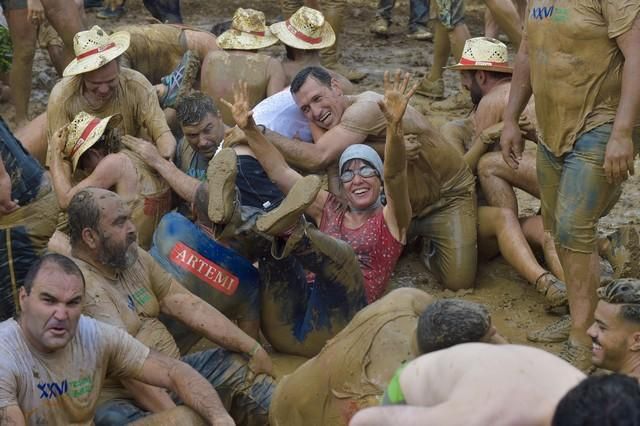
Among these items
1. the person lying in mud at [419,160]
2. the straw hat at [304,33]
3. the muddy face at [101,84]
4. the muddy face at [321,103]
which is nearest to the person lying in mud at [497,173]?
the person lying in mud at [419,160]

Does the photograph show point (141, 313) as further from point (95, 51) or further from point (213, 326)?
point (95, 51)

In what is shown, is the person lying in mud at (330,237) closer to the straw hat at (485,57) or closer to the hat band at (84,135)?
the hat band at (84,135)

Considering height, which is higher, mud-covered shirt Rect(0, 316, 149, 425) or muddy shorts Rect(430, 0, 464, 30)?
mud-covered shirt Rect(0, 316, 149, 425)

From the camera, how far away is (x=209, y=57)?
9195mm

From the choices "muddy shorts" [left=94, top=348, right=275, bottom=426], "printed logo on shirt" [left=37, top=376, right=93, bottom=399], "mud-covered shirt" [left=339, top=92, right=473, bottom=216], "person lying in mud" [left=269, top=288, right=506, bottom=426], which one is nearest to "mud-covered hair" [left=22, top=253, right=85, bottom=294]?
"printed logo on shirt" [left=37, top=376, right=93, bottom=399]

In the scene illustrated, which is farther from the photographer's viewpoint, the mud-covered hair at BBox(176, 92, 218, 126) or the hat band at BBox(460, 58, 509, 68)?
the hat band at BBox(460, 58, 509, 68)

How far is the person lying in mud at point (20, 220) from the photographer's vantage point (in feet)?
20.3

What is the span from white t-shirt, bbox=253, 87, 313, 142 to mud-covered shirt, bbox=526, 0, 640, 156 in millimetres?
2021

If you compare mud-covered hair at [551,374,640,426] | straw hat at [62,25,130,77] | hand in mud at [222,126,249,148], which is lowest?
hand in mud at [222,126,249,148]

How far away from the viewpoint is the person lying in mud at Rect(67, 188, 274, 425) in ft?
19.7

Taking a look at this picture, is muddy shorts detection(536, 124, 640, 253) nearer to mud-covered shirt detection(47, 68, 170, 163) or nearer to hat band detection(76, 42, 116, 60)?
mud-covered shirt detection(47, 68, 170, 163)

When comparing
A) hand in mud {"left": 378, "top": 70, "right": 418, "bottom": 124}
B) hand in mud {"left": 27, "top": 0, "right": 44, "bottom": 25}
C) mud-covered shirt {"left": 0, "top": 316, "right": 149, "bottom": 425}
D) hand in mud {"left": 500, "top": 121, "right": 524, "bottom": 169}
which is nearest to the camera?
mud-covered shirt {"left": 0, "top": 316, "right": 149, "bottom": 425}

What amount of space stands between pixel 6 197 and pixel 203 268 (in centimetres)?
133

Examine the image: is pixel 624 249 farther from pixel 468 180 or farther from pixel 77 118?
pixel 77 118
